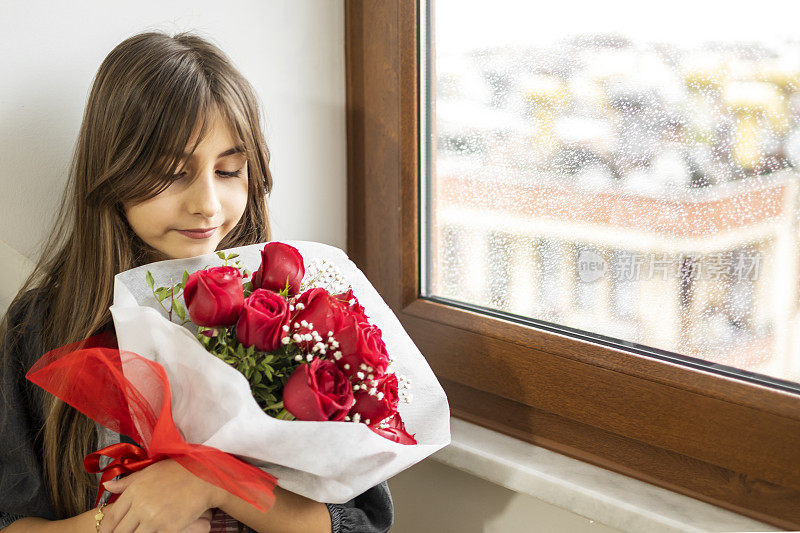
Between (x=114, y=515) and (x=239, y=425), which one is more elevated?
(x=239, y=425)

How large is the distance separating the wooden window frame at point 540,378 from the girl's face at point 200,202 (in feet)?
1.23

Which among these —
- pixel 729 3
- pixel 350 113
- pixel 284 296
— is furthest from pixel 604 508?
pixel 350 113

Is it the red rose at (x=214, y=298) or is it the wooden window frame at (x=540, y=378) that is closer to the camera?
the red rose at (x=214, y=298)

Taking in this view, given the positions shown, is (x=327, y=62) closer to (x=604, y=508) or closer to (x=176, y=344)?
(x=176, y=344)

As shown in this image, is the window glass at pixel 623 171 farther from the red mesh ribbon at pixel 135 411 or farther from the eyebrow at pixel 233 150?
the red mesh ribbon at pixel 135 411

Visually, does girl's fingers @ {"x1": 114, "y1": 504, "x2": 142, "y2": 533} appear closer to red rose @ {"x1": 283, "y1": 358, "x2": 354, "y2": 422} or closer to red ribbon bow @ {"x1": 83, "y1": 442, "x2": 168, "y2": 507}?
Answer: red ribbon bow @ {"x1": 83, "y1": 442, "x2": 168, "y2": 507}

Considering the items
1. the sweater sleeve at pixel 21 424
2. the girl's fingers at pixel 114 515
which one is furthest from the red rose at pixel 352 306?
the sweater sleeve at pixel 21 424

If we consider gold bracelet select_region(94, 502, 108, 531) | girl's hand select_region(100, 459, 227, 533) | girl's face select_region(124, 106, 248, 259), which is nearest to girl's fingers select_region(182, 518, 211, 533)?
girl's hand select_region(100, 459, 227, 533)

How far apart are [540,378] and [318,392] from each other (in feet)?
1.67

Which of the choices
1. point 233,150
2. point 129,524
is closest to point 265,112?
point 233,150

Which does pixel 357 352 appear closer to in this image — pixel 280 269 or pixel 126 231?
pixel 280 269

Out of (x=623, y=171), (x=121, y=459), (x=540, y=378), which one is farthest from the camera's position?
(x=540, y=378)

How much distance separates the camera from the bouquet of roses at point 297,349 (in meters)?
0.69

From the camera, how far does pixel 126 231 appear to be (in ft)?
3.02
